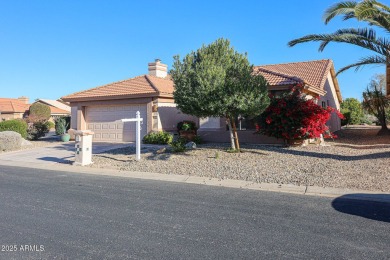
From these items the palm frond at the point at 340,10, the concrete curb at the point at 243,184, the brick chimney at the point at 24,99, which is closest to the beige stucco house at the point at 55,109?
the brick chimney at the point at 24,99

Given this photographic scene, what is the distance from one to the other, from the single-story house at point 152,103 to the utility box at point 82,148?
19.7 feet

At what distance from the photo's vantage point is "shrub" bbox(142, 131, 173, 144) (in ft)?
54.4

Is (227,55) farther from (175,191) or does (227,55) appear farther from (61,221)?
(61,221)

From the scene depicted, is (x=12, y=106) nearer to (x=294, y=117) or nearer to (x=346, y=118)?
(x=346, y=118)

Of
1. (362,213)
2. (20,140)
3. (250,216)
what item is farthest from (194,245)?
(20,140)

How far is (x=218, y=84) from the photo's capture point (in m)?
11.1

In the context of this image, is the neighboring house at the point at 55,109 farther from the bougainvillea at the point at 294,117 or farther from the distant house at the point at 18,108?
the bougainvillea at the point at 294,117

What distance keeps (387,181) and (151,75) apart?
1682cm

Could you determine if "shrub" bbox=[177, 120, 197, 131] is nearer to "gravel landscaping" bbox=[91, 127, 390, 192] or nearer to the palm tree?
"gravel landscaping" bbox=[91, 127, 390, 192]

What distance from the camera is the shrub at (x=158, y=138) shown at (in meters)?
16.6

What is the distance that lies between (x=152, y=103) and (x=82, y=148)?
21.7 feet

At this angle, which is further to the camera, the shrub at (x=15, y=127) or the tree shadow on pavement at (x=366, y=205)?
the shrub at (x=15, y=127)

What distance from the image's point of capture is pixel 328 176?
866cm

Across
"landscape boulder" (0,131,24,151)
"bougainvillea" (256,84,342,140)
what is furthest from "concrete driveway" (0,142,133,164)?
"bougainvillea" (256,84,342,140)
